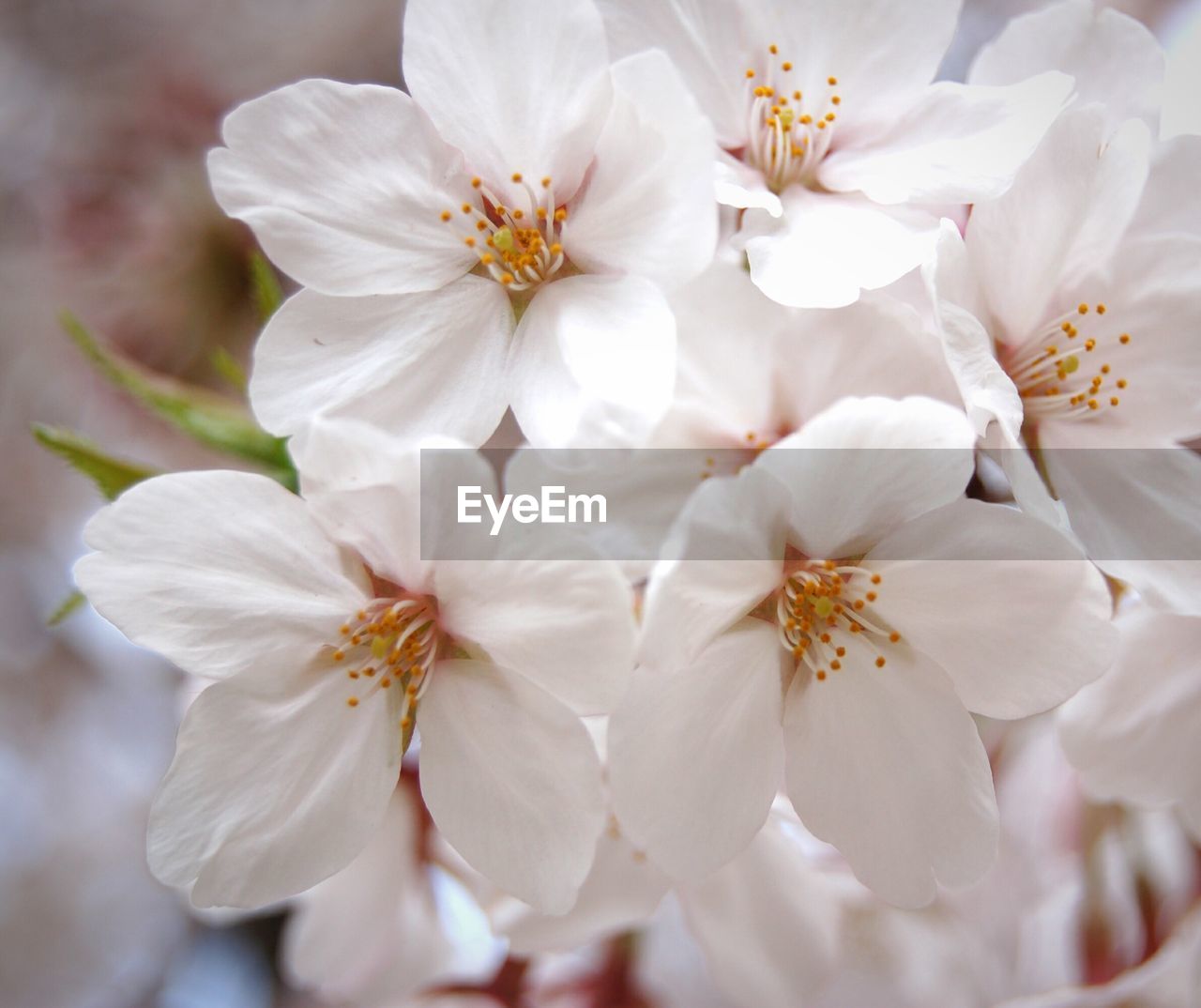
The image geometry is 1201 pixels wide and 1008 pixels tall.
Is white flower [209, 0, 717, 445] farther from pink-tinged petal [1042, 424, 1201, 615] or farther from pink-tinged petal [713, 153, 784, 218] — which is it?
pink-tinged petal [1042, 424, 1201, 615]

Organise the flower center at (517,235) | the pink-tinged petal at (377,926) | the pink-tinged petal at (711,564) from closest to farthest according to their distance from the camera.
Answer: the pink-tinged petal at (711,564), the flower center at (517,235), the pink-tinged petal at (377,926)

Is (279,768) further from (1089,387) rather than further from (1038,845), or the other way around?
(1038,845)

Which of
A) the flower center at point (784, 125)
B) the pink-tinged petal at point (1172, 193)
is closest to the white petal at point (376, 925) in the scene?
the flower center at point (784, 125)

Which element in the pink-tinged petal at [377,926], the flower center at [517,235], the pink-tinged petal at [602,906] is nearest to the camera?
the flower center at [517,235]

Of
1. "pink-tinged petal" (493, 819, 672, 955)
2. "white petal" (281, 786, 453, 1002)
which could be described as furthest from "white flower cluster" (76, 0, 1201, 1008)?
"white petal" (281, 786, 453, 1002)

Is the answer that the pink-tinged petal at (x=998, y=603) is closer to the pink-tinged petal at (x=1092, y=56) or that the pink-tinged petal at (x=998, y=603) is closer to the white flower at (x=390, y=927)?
the pink-tinged petal at (x=1092, y=56)

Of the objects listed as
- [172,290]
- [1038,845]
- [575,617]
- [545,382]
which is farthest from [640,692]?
[172,290]
